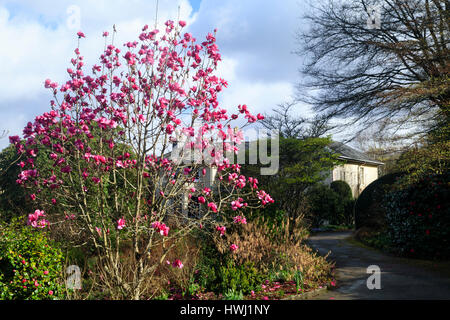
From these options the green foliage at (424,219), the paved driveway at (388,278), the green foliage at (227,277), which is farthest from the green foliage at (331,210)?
the green foliage at (227,277)

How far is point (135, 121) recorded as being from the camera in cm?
551

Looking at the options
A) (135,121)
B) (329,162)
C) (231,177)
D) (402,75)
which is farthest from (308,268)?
(402,75)

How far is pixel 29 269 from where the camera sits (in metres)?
5.86

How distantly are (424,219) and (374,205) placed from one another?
4449mm

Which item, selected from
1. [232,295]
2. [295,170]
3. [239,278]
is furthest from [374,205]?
[232,295]

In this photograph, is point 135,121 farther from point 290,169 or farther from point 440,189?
point 440,189

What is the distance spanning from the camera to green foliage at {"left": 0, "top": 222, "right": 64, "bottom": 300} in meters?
5.75

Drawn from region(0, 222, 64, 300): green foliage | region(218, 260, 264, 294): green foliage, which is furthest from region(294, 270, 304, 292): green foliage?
region(0, 222, 64, 300): green foliage

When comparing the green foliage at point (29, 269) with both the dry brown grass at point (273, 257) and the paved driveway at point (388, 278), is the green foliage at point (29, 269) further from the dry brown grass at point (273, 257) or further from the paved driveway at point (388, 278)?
the paved driveway at point (388, 278)

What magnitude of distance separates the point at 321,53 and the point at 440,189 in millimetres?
8206

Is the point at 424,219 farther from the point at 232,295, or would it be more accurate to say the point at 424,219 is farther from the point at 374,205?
the point at 232,295

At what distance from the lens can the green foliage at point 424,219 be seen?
998 cm

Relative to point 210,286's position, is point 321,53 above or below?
above

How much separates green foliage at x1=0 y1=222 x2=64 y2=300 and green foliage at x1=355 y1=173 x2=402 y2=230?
1124cm
